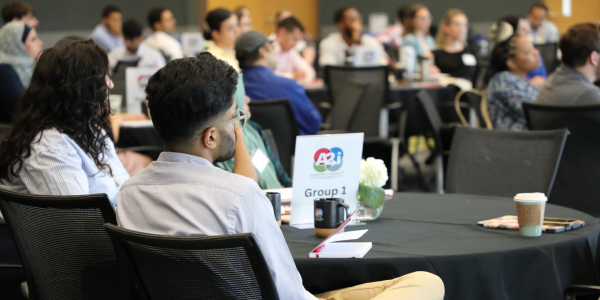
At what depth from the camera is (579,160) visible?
9.22 ft

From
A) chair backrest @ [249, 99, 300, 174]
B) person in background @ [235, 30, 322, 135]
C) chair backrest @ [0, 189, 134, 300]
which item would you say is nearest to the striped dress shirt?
chair backrest @ [0, 189, 134, 300]

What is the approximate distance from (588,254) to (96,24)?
9793 mm

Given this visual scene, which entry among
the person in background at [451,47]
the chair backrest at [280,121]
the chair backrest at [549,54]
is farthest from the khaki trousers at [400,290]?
the chair backrest at [549,54]

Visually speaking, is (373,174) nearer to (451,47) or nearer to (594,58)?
(594,58)

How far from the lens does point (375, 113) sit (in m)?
5.26

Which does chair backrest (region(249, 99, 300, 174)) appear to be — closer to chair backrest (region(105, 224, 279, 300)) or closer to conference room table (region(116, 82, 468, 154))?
conference room table (region(116, 82, 468, 154))

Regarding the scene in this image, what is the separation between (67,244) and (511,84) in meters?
3.22

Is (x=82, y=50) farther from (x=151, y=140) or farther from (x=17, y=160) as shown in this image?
(x=151, y=140)

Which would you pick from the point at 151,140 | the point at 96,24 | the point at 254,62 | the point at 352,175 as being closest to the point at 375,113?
the point at 254,62

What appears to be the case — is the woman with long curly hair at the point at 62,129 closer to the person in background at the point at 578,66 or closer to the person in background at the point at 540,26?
the person in background at the point at 578,66

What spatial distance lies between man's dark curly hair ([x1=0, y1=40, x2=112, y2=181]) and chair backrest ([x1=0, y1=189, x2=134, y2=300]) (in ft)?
1.62

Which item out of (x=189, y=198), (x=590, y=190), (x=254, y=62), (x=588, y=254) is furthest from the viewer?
(x=254, y=62)

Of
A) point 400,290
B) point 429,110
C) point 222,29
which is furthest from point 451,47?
point 400,290

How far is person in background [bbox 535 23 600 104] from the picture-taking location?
3.30 meters
